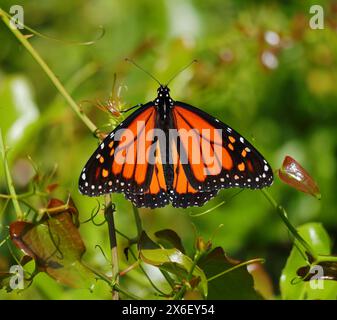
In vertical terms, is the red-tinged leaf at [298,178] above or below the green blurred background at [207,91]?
below

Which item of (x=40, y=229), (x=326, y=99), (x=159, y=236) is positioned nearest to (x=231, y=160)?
(x=159, y=236)

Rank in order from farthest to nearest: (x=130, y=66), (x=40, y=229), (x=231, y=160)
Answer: (x=130, y=66) < (x=231, y=160) < (x=40, y=229)

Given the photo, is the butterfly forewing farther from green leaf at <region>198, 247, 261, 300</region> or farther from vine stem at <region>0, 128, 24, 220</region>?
vine stem at <region>0, 128, 24, 220</region>

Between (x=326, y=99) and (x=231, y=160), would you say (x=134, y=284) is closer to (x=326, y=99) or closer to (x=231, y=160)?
(x=231, y=160)

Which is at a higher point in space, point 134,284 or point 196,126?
point 196,126

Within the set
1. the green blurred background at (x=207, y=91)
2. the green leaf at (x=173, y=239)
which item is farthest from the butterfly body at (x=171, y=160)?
the green blurred background at (x=207, y=91)

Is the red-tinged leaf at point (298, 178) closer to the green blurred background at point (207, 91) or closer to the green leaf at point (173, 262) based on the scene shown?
the green leaf at point (173, 262)
